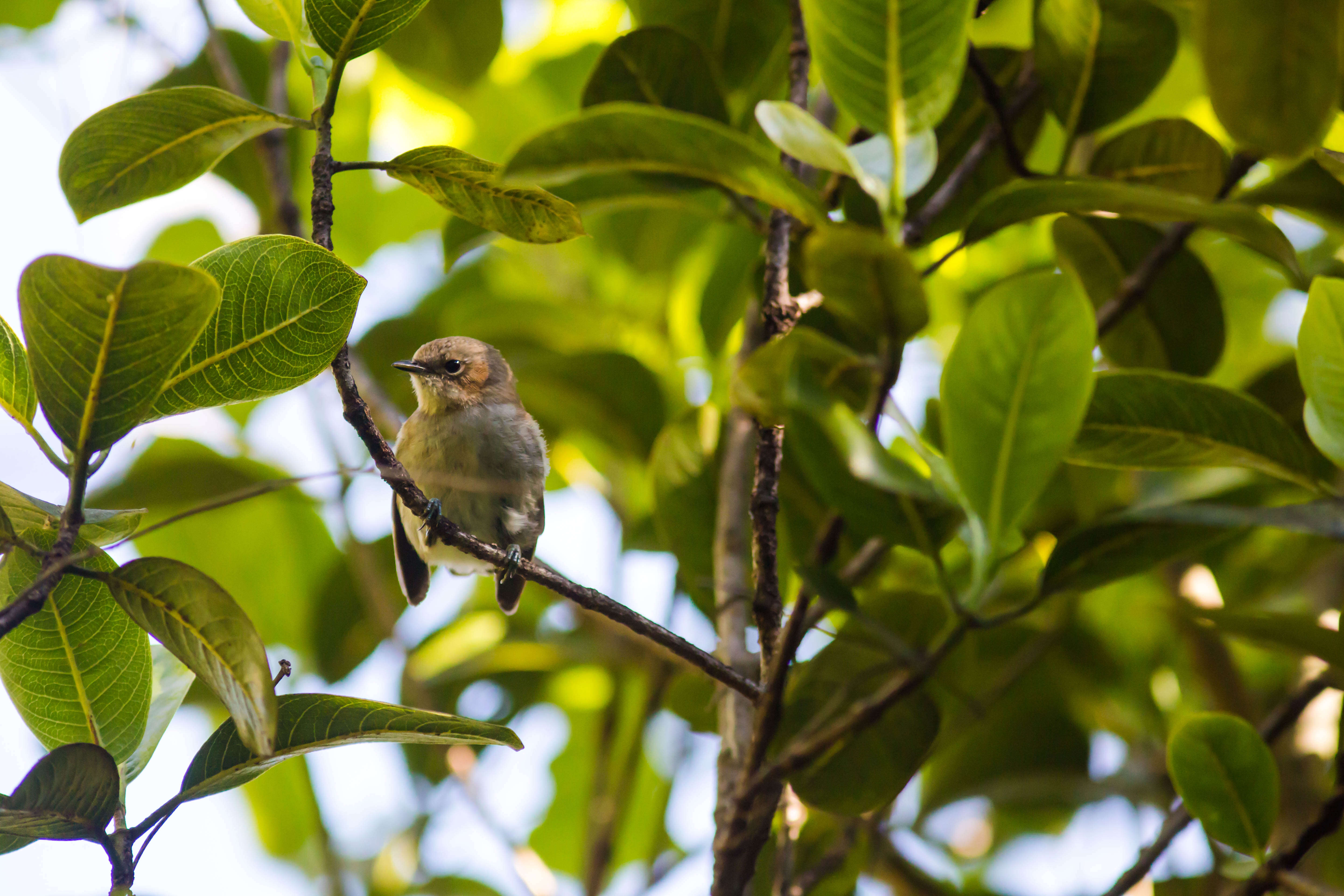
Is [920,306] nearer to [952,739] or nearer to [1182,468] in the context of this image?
[1182,468]

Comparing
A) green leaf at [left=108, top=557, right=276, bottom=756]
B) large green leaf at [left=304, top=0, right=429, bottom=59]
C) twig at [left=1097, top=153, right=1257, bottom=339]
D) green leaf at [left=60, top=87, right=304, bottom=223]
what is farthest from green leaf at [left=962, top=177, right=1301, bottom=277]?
green leaf at [left=108, top=557, right=276, bottom=756]

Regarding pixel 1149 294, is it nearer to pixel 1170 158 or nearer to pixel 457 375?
pixel 1170 158

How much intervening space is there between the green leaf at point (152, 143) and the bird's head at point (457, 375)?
1.80 metres

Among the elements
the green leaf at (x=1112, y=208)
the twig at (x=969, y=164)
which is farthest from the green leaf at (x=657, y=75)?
the green leaf at (x=1112, y=208)

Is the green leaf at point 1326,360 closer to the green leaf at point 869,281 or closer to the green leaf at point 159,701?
the green leaf at point 869,281

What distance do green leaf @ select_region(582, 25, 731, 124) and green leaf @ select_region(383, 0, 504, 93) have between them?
70 cm

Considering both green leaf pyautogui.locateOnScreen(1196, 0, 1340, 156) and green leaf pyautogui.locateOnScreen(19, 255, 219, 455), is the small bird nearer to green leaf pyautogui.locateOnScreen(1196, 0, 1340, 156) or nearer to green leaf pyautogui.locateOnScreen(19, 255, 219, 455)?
green leaf pyautogui.locateOnScreen(19, 255, 219, 455)

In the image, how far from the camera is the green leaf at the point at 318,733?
4.56 feet

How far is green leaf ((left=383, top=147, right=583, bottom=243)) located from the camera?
1438 millimetres

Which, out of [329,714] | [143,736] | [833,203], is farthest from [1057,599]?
[143,736]

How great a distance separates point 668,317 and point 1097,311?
4.93 ft

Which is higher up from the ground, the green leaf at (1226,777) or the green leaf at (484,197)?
the green leaf at (484,197)

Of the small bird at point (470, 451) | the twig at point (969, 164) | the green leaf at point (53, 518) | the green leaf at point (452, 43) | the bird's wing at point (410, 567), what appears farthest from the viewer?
the small bird at point (470, 451)

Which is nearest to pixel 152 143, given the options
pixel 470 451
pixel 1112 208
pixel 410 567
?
pixel 1112 208
